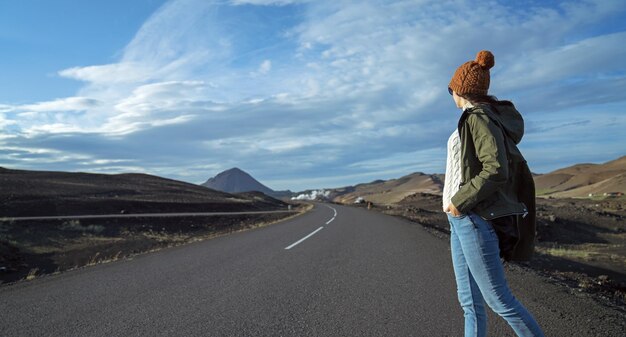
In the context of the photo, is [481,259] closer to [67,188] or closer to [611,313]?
[611,313]

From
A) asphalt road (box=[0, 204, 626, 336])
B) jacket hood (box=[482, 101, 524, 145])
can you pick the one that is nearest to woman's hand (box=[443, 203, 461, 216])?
jacket hood (box=[482, 101, 524, 145])

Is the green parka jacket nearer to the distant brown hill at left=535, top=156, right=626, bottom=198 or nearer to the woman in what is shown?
the woman

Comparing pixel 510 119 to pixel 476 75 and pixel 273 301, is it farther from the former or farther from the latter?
pixel 273 301

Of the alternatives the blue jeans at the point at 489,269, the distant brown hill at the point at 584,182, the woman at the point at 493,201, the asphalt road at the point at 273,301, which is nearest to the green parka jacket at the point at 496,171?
the woman at the point at 493,201

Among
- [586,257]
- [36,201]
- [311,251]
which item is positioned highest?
[36,201]

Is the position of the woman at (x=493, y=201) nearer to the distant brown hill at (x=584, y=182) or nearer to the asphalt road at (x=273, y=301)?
the asphalt road at (x=273, y=301)

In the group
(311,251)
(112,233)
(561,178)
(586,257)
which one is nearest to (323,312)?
(311,251)

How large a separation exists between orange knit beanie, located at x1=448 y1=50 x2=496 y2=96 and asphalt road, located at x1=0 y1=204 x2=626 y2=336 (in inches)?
101

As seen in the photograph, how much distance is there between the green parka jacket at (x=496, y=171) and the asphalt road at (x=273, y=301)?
2.05 meters

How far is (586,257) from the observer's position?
1906cm

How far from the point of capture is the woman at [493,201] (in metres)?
2.86

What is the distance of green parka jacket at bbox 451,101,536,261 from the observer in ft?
9.26

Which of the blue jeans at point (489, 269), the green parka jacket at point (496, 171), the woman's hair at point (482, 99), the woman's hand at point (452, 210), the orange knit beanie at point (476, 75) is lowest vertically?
the blue jeans at point (489, 269)

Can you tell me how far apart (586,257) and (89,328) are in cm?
1966
